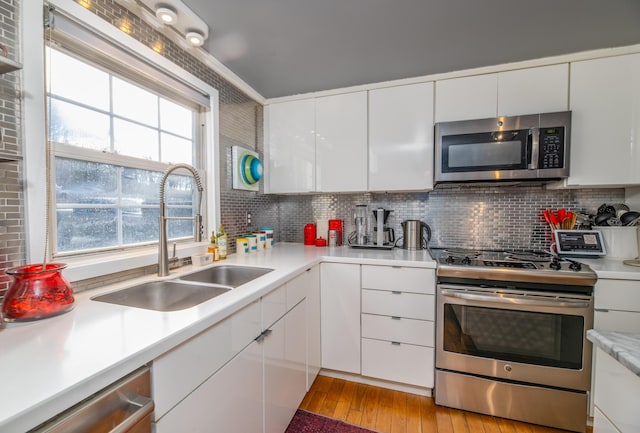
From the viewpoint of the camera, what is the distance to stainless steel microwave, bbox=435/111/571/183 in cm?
173

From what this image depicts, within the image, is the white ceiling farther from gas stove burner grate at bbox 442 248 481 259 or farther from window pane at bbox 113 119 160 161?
gas stove burner grate at bbox 442 248 481 259

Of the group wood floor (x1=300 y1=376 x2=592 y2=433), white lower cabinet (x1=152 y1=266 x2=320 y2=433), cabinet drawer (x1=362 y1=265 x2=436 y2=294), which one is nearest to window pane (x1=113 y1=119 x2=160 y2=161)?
white lower cabinet (x1=152 y1=266 x2=320 y2=433)

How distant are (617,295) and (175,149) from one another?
266 centimetres

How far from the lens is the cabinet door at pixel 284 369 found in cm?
127

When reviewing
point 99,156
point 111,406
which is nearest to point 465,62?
point 99,156

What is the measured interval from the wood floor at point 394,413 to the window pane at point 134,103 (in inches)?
76.8

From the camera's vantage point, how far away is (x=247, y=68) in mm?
1950

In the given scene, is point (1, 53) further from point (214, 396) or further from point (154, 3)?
point (214, 396)

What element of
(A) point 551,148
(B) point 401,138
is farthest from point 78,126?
(A) point 551,148

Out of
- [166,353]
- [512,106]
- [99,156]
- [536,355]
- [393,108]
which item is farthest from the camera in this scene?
[393,108]

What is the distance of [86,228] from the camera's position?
1.23 metres

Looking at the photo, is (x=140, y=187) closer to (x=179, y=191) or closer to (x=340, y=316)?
(x=179, y=191)

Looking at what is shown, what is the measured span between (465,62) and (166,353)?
2.33m

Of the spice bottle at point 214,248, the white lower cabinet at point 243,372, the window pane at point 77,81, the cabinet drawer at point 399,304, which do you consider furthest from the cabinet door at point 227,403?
the window pane at point 77,81
